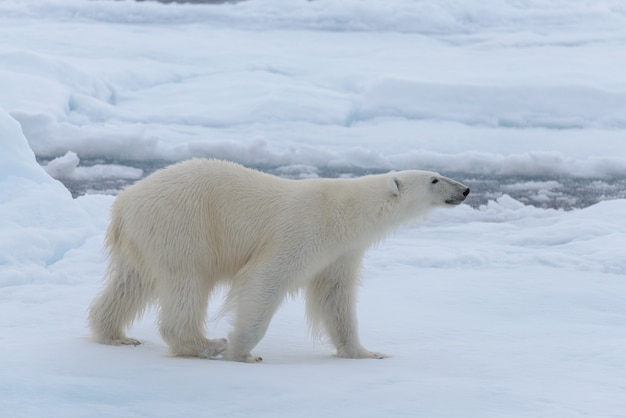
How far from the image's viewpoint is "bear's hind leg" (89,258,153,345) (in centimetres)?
369

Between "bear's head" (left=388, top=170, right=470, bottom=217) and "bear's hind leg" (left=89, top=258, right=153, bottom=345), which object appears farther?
"bear's head" (left=388, top=170, right=470, bottom=217)

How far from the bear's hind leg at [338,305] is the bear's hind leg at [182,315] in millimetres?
532

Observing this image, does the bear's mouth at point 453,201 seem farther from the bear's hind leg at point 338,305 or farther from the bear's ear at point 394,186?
the bear's hind leg at point 338,305

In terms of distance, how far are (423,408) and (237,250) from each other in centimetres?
118

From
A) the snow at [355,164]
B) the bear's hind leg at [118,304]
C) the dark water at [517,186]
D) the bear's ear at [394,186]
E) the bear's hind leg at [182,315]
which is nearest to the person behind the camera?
the snow at [355,164]

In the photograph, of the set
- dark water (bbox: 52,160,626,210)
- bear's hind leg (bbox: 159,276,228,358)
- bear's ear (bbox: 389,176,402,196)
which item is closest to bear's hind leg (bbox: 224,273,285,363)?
bear's hind leg (bbox: 159,276,228,358)

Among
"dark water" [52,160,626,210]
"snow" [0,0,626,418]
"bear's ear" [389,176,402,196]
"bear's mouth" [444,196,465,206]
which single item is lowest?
"dark water" [52,160,626,210]

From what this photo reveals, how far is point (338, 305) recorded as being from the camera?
385 centimetres

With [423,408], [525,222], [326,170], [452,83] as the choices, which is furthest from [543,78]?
[423,408]

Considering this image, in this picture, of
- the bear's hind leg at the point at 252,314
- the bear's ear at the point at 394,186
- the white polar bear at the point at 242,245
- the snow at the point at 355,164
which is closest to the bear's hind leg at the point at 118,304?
the white polar bear at the point at 242,245

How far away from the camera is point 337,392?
2889mm

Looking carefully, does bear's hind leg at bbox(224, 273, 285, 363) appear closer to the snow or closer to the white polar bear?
the white polar bear

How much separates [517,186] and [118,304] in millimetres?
5368

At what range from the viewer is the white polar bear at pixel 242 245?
3541mm
